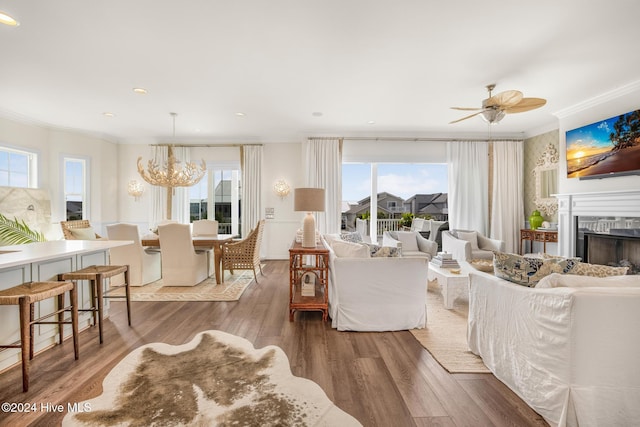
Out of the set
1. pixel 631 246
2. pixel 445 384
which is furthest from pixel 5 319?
pixel 631 246

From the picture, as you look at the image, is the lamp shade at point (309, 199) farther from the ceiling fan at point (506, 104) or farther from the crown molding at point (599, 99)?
the crown molding at point (599, 99)

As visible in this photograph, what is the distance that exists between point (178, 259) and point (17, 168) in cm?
363

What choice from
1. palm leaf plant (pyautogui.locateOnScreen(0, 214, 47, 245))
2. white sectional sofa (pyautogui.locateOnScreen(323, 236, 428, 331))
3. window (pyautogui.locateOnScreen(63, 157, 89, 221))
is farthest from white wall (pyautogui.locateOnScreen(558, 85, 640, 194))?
window (pyautogui.locateOnScreen(63, 157, 89, 221))

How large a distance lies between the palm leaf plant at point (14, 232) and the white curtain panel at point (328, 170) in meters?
4.81

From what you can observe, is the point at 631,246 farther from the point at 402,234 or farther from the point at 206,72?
the point at 206,72

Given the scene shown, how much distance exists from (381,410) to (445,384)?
0.56 m

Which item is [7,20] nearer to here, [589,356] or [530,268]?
[530,268]

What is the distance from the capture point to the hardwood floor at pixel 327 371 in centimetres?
168

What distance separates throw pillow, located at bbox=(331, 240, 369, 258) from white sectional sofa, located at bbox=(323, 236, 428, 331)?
3cm

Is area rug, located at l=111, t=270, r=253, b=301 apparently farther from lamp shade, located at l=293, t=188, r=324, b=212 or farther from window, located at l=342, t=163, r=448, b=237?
window, located at l=342, t=163, r=448, b=237

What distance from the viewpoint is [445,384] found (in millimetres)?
1975

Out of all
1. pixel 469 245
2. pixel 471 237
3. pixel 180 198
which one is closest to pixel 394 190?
pixel 471 237

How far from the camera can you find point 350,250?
2930mm

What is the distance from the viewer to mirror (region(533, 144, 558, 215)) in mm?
5480
